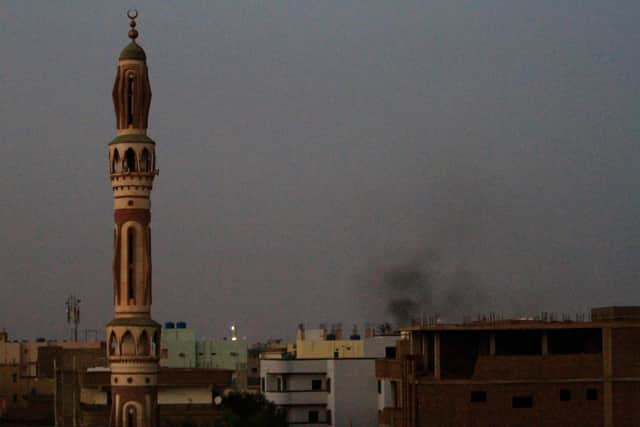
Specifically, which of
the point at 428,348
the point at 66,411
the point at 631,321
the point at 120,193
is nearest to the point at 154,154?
the point at 120,193

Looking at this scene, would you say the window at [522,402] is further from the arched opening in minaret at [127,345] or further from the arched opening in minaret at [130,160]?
the arched opening in minaret at [130,160]

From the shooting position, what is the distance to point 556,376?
86.9 m

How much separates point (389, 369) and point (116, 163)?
72.9 feet

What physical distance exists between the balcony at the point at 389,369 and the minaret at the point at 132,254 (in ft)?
57.4

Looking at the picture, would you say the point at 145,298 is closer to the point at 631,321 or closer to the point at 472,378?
the point at 472,378

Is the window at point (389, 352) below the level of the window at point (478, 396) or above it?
above

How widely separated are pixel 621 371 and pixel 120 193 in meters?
25.4

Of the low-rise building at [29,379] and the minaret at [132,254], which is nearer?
the minaret at [132,254]

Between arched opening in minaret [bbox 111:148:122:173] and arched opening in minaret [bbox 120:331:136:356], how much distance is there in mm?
7005

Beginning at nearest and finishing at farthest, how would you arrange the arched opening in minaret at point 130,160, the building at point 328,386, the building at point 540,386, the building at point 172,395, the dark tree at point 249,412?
1. the arched opening in minaret at point 130,160
2. the building at point 540,386
3. the dark tree at point 249,412
4. the building at point 172,395
5. the building at point 328,386

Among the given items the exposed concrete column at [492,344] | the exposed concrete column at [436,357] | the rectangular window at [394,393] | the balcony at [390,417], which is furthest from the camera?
the rectangular window at [394,393]

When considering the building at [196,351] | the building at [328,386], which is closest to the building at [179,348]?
the building at [196,351]

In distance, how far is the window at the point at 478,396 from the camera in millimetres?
86375

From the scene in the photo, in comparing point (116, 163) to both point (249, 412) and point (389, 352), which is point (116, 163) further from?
point (389, 352)
